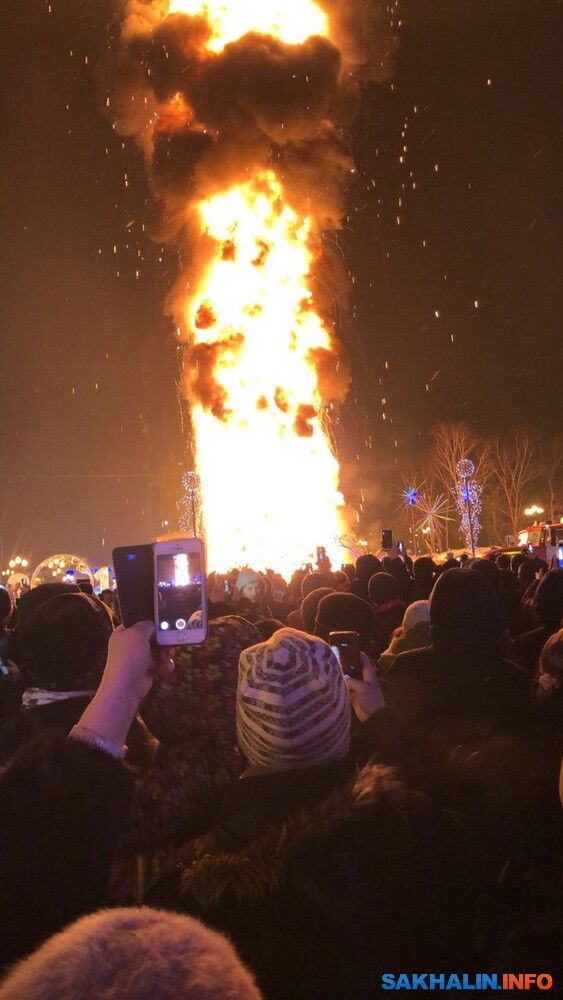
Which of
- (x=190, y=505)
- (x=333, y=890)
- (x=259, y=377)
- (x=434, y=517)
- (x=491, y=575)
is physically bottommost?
(x=333, y=890)

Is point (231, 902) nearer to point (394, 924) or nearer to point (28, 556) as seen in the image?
point (394, 924)

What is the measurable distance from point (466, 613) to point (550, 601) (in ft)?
5.21

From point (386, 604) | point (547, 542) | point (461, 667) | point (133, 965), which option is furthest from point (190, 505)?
point (133, 965)

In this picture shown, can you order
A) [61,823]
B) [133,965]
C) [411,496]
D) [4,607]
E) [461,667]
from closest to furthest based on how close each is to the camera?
1. [133,965]
2. [61,823]
3. [461,667]
4. [4,607]
5. [411,496]

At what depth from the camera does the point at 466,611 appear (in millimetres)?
3771

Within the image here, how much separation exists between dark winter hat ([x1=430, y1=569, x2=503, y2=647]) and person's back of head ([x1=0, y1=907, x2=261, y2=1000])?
2.89m

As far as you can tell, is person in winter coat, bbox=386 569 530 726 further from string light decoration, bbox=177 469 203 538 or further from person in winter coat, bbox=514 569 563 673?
string light decoration, bbox=177 469 203 538

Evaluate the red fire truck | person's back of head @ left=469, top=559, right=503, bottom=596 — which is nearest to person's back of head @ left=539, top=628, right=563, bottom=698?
person's back of head @ left=469, top=559, right=503, bottom=596

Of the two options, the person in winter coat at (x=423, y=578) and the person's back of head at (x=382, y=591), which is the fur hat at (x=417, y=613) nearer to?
the person's back of head at (x=382, y=591)

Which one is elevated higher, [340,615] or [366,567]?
[366,567]

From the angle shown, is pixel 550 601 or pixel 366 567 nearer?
pixel 550 601

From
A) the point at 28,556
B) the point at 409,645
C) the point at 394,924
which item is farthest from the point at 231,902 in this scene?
the point at 28,556

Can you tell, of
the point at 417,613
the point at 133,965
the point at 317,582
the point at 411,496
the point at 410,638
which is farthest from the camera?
the point at 411,496

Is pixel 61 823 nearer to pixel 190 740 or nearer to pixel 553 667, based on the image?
pixel 190 740
